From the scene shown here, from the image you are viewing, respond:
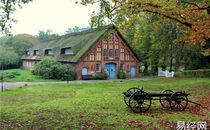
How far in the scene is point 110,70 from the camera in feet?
104

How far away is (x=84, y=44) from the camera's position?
1212 inches

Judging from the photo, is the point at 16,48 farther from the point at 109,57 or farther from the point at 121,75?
the point at 121,75

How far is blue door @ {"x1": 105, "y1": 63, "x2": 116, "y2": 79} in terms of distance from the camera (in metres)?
31.4

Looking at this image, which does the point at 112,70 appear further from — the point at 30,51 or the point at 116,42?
the point at 30,51

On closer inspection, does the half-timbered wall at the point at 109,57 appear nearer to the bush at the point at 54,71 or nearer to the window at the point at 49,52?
the bush at the point at 54,71

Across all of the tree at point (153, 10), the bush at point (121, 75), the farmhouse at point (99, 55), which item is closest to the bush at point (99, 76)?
the farmhouse at point (99, 55)

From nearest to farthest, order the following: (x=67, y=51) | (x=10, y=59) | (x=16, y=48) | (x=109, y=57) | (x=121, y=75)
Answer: (x=109, y=57) → (x=121, y=75) → (x=67, y=51) → (x=10, y=59) → (x=16, y=48)

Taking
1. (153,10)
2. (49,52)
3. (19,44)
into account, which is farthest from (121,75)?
(19,44)

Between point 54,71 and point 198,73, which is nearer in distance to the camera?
point 54,71

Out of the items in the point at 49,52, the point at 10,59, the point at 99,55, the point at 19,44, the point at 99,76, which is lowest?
the point at 99,76

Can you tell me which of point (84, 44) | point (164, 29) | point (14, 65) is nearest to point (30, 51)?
point (14, 65)

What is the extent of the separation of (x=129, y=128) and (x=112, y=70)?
990 inches

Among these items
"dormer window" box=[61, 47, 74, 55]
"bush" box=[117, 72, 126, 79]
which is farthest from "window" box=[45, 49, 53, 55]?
"bush" box=[117, 72, 126, 79]

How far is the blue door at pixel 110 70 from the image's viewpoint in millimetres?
31375
